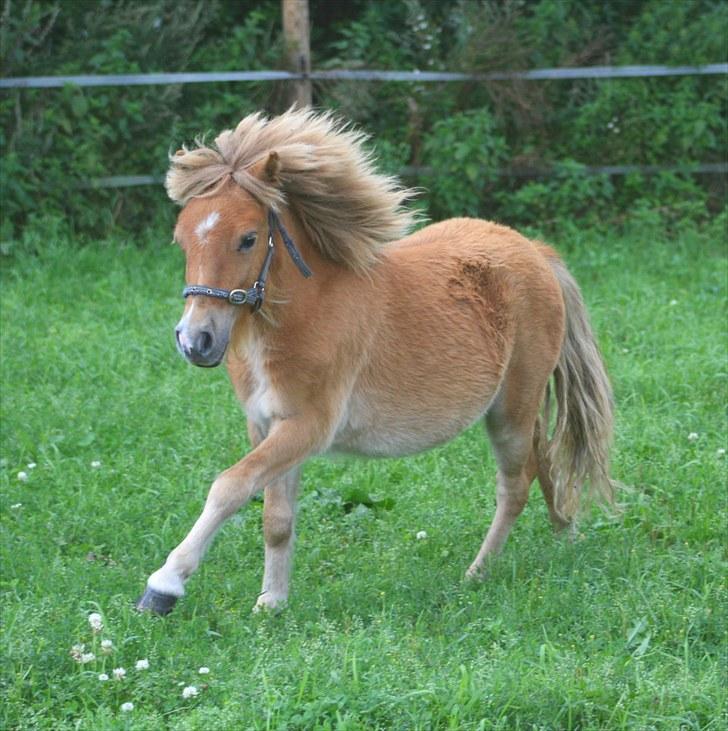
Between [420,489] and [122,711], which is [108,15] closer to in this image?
[420,489]

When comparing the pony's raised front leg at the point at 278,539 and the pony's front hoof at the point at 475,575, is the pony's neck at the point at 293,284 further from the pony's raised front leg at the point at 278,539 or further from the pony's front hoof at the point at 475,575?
the pony's front hoof at the point at 475,575

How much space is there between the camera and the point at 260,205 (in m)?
4.37

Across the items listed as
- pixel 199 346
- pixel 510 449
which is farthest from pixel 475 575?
pixel 199 346

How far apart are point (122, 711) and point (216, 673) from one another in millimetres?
362

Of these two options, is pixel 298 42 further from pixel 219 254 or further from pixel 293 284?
pixel 219 254

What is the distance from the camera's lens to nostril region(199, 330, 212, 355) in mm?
4070

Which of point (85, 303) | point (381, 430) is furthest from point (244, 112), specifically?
point (381, 430)

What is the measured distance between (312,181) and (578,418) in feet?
6.07

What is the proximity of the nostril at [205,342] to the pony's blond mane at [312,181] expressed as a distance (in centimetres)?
58

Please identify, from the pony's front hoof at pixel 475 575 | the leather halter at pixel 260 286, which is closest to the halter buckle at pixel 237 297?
the leather halter at pixel 260 286

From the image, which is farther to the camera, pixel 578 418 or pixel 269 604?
pixel 578 418

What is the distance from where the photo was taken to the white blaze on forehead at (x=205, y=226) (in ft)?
13.8

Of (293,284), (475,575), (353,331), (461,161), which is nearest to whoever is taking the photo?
(293,284)

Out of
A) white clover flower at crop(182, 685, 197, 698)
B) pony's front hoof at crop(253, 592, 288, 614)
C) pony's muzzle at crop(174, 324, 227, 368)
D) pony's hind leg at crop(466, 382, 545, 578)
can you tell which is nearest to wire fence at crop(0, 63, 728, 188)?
pony's hind leg at crop(466, 382, 545, 578)
